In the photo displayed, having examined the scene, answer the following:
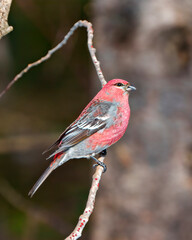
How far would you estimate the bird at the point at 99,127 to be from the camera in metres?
4.82

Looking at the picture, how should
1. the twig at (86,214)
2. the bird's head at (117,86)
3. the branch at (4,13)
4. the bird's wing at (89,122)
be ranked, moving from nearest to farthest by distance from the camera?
the twig at (86,214) → the branch at (4,13) → the bird's head at (117,86) → the bird's wing at (89,122)

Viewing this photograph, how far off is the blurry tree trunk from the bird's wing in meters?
1.77

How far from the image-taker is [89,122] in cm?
509

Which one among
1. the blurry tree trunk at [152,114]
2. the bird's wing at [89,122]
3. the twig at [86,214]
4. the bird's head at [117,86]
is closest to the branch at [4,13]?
the twig at [86,214]

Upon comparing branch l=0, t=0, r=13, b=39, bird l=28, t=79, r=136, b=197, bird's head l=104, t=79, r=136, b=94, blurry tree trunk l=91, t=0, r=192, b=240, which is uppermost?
blurry tree trunk l=91, t=0, r=192, b=240

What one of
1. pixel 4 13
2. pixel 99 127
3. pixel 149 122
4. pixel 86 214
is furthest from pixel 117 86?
pixel 149 122

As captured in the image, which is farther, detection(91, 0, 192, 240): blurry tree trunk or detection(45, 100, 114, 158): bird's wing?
detection(91, 0, 192, 240): blurry tree trunk

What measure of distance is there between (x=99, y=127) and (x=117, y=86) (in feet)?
1.59

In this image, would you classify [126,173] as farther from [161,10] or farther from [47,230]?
[47,230]

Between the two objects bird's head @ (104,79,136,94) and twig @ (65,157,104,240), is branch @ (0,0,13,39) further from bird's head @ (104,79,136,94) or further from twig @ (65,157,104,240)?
bird's head @ (104,79,136,94)

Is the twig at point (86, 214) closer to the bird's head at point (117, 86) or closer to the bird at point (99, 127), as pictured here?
the bird at point (99, 127)

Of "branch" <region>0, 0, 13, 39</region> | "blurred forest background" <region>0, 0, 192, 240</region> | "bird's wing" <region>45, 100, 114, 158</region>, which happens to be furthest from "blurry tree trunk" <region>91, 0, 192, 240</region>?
"branch" <region>0, 0, 13, 39</region>

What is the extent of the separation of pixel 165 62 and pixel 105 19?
109 centimetres

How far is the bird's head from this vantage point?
15.7 feet
